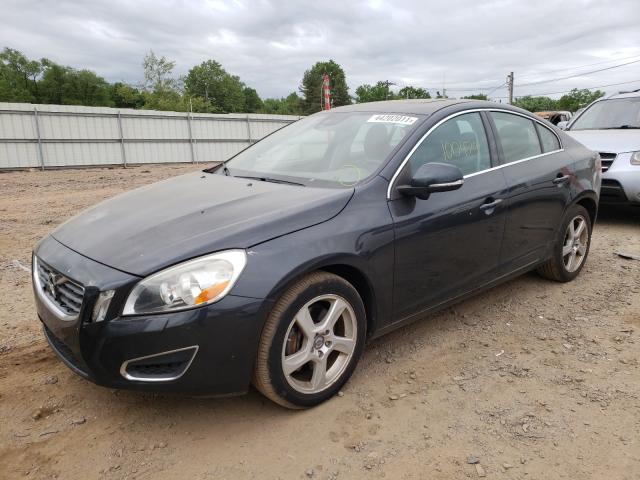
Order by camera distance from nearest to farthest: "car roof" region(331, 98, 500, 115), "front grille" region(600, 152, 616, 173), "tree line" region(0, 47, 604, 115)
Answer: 1. "car roof" region(331, 98, 500, 115)
2. "front grille" region(600, 152, 616, 173)
3. "tree line" region(0, 47, 604, 115)

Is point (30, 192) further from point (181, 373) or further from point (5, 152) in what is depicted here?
point (181, 373)

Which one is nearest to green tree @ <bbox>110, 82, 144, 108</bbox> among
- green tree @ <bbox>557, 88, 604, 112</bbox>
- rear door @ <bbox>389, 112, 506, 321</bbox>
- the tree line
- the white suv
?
the tree line

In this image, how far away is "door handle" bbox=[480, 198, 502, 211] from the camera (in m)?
3.20

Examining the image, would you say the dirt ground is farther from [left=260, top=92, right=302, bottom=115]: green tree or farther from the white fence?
[left=260, top=92, right=302, bottom=115]: green tree

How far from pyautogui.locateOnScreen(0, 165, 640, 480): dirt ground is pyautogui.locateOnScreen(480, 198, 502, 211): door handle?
2.93 ft

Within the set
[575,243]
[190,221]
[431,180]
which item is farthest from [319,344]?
[575,243]

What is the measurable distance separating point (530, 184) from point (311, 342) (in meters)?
2.19

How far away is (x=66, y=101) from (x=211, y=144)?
52.3 meters

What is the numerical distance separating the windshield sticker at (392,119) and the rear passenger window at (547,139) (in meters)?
1.47

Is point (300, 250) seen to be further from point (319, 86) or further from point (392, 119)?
point (319, 86)

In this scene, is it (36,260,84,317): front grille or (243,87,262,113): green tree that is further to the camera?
(243,87,262,113): green tree

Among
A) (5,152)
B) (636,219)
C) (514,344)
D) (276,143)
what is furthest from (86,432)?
(5,152)

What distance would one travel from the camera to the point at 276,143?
373 cm

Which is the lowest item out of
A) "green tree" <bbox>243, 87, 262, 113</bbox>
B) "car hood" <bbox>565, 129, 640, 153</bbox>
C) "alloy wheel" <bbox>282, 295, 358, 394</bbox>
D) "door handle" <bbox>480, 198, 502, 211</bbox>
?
"alloy wheel" <bbox>282, 295, 358, 394</bbox>
